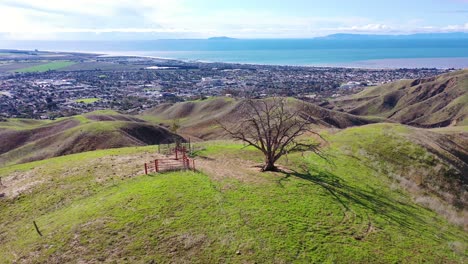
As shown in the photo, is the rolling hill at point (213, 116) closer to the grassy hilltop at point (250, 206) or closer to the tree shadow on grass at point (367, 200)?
the grassy hilltop at point (250, 206)

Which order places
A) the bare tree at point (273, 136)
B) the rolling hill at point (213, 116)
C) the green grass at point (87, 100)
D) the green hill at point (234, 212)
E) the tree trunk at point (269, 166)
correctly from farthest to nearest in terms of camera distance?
1. the green grass at point (87, 100)
2. the rolling hill at point (213, 116)
3. the bare tree at point (273, 136)
4. the tree trunk at point (269, 166)
5. the green hill at point (234, 212)

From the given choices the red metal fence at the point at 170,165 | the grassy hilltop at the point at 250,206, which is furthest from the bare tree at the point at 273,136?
the red metal fence at the point at 170,165

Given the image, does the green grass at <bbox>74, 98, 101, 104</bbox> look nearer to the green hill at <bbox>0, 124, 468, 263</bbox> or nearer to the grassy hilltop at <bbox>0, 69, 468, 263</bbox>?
the grassy hilltop at <bbox>0, 69, 468, 263</bbox>

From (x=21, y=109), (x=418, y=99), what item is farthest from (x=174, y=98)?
(x=418, y=99)

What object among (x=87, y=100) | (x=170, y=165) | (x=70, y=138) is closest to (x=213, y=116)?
(x=70, y=138)

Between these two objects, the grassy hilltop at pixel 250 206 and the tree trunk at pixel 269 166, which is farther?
the tree trunk at pixel 269 166

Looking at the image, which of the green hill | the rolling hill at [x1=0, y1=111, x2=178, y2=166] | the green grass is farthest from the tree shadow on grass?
the green grass
